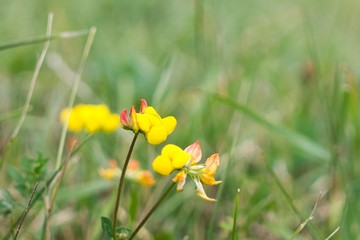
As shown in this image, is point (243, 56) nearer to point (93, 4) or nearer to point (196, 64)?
point (196, 64)

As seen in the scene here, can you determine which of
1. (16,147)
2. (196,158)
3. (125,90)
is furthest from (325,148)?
(196,158)

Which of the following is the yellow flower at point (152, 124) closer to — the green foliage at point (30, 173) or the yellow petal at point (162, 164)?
the yellow petal at point (162, 164)

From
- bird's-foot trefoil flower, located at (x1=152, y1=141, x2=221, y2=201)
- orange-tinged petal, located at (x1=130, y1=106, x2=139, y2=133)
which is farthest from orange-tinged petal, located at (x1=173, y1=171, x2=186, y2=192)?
orange-tinged petal, located at (x1=130, y1=106, x2=139, y2=133)

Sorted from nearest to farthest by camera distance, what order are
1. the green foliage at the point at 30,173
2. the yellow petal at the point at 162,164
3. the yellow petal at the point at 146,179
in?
the yellow petal at the point at 162,164
the green foliage at the point at 30,173
the yellow petal at the point at 146,179

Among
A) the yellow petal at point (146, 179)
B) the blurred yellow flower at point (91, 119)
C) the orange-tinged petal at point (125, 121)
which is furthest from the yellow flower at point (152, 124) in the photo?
the blurred yellow flower at point (91, 119)

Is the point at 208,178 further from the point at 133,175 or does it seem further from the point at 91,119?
the point at 91,119
